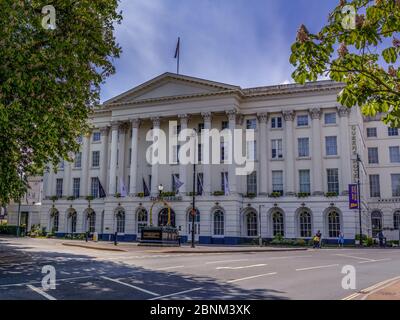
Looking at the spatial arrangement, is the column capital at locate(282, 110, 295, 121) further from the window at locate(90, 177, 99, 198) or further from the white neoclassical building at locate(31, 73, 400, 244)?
the window at locate(90, 177, 99, 198)

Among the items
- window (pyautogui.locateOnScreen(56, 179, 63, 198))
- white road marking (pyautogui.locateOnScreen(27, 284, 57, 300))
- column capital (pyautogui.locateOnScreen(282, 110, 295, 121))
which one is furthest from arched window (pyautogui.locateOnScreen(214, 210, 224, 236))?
white road marking (pyautogui.locateOnScreen(27, 284, 57, 300))

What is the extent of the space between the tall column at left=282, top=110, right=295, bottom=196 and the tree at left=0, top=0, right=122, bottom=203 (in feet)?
108

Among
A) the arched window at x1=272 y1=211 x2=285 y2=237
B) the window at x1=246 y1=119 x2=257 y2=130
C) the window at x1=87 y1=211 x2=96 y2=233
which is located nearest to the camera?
the arched window at x1=272 y1=211 x2=285 y2=237

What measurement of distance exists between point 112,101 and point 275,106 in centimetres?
2192

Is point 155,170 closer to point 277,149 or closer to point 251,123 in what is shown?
point 251,123

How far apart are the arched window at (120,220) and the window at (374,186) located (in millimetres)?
36688

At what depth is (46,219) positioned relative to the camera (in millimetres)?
61281

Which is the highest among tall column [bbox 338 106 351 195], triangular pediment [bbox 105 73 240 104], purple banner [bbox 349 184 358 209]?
triangular pediment [bbox 105 73 240 104]

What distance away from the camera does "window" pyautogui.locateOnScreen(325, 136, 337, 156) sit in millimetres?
48469

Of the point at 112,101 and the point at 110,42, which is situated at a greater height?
the point at 112,101
